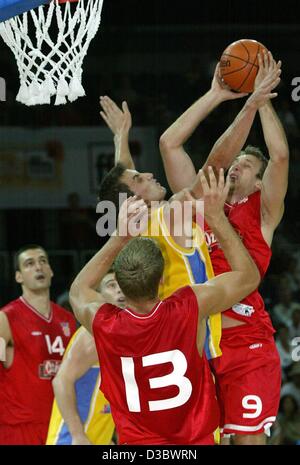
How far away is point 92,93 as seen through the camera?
11.0m

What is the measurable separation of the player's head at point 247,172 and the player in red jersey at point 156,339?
1.20 metres

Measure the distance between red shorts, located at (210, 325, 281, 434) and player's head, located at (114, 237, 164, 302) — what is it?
1.00 m

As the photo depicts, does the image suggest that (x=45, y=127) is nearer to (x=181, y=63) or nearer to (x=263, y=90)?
(x=181, y=63)

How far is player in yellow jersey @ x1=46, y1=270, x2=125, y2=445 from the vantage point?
4.89 m

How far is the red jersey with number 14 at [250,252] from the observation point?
14.7ft

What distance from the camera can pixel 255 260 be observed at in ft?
→ 14.8

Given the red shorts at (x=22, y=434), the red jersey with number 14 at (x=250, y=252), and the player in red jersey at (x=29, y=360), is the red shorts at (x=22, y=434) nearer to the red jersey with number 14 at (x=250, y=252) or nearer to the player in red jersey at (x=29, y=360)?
the player in red jersey at (x=29, y=360)

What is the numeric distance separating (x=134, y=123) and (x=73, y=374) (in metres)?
5.97

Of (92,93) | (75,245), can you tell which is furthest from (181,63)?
(75,245)

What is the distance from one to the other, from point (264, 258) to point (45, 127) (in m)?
6.52

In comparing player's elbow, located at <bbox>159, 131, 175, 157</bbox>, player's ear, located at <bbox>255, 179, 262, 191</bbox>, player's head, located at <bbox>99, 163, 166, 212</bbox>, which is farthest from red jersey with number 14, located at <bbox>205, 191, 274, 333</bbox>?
player's elbow, located at <bbox>159, 131, 175, 157</bbox>

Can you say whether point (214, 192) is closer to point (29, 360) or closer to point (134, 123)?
point (29, 360)

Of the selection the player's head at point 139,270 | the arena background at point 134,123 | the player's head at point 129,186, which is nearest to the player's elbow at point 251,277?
the player's head at point 139,270

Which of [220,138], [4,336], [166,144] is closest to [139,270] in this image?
[220,138]
